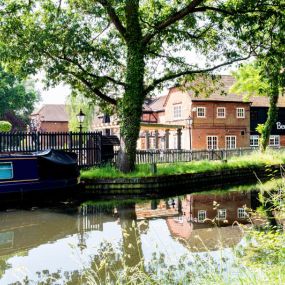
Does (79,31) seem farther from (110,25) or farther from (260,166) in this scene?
(260,166)

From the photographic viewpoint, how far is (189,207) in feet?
42.8

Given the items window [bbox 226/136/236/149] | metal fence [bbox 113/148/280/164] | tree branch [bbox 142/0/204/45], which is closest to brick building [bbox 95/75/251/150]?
window [bbox 226/136/236/149]

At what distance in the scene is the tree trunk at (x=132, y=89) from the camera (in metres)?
16.6

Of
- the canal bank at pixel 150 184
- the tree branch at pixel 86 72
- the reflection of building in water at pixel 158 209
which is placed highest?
the tree branch at pixel 86 72

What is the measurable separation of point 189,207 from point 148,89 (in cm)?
639

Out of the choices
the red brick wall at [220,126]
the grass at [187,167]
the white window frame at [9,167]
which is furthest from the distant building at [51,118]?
the white window frame at [9,167]

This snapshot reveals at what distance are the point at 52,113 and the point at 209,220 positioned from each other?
193ft

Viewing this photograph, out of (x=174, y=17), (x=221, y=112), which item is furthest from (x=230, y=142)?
(x=174, y=17)

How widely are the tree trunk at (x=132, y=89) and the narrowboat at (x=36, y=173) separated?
256 centimetres

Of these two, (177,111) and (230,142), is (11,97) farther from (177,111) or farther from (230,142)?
(230,142)

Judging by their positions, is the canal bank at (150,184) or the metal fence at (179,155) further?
the metal fence at (179,155)

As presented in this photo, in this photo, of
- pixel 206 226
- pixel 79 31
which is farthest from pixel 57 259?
pixel 79 31

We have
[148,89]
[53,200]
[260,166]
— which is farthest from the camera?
[260,166]

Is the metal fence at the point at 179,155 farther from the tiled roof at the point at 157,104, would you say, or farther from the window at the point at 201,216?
the tiled roof at the point at 157,104
